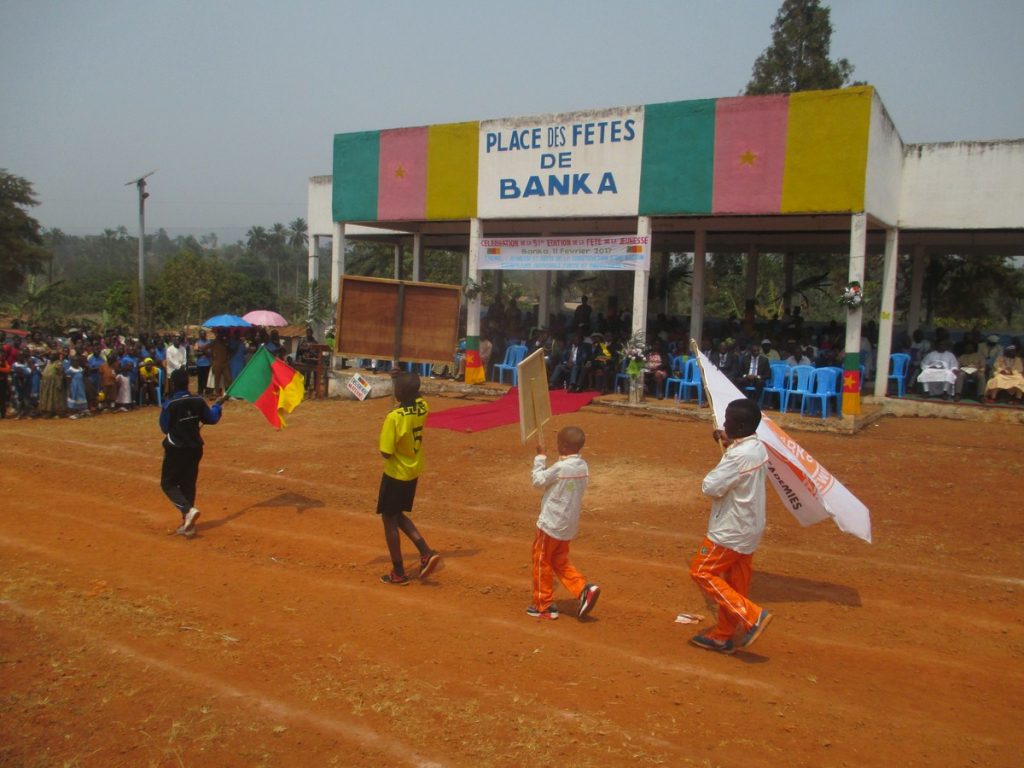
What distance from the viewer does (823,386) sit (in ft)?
47.9

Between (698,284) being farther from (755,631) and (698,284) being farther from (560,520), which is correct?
(755,631)

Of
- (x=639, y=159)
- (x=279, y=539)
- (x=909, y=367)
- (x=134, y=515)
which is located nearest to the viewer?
(x=279, y=539)

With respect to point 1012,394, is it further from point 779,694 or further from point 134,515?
point 134,515

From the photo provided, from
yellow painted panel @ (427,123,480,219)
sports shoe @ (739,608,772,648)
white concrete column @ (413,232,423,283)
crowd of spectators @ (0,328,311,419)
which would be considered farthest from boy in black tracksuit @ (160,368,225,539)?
white concrete column @ (413,232,423,283)

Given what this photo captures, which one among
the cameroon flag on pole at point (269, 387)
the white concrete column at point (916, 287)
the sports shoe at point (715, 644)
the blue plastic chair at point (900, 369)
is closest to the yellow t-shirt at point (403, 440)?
the sports shoe at point (715, 644)

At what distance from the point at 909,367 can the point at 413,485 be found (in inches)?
576

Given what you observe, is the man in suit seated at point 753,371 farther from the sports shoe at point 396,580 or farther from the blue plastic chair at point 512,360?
the sports shoe at point 396,580

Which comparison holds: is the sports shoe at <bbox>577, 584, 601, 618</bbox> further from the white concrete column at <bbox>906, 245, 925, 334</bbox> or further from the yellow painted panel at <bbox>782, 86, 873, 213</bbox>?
the white concrete column at <bbox>906, 245, 925, 334</bbox>

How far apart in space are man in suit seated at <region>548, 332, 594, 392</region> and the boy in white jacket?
11.6 m

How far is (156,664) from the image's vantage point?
4.67m

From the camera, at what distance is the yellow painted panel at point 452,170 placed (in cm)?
1788

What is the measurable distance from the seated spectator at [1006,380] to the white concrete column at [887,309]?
185 centimetres

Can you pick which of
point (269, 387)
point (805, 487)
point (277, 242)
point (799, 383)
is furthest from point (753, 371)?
point (277, 242)

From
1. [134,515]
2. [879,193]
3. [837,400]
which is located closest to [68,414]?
[134,515]
